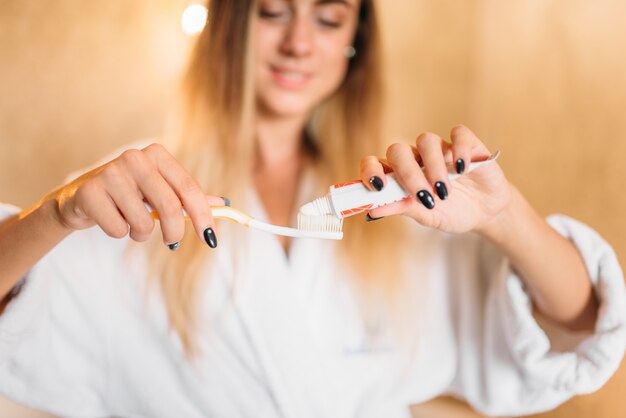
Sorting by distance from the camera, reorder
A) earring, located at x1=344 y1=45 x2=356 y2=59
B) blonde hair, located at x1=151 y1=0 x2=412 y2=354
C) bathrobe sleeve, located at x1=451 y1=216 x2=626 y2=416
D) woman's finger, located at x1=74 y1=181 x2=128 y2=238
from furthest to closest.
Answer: earring, located at x1=344 y1=45 x2=356 y2=59
blonde hair, located at x1=151 y1=0 x2=412 y2=354
bathrobe sleeve, located at x1=451 y1=216 x2=626 y2=416
woman's finger, located at x1=74 y1=181 x2=128 y2=238

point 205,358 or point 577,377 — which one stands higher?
point 205,358

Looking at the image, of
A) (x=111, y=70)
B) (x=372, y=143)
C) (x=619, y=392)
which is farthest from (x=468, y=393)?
(x=111, y=70)

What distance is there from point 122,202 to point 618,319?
0.56 metres

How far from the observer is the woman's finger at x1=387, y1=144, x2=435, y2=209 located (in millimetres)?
517

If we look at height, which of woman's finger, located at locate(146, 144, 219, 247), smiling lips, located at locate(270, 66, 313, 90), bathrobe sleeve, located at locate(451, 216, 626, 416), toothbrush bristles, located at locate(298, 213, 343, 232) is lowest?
bathrobe sleeve, located at locate(451, 216, 626, 416)

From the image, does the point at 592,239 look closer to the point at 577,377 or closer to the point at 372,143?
the point at 577,377

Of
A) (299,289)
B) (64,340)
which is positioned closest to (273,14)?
(299,289)

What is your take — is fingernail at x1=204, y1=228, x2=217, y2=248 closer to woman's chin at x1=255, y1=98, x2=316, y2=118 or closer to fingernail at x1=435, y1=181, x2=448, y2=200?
fingernail at x1=435, y1=181, x2=448, y2=200

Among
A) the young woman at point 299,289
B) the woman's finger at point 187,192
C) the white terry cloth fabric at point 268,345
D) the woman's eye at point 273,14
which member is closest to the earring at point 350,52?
the young woman at point 299,289

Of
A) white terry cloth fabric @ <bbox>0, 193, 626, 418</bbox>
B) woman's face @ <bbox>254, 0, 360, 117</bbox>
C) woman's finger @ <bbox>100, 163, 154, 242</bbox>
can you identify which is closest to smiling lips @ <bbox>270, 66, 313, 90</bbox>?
woman's face @ <bbox>254, 0, 360, 117</bbox>

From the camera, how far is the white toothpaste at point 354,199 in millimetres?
520

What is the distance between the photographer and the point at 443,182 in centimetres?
52

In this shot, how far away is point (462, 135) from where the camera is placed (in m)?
0.54

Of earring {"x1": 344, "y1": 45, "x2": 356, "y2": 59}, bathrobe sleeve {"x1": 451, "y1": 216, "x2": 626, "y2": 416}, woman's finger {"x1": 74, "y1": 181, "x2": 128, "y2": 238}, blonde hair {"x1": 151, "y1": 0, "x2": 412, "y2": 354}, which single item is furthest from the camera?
earring {"x1": 344, "y1": 45, "x2": 356, "y2": 59}
